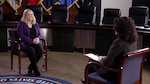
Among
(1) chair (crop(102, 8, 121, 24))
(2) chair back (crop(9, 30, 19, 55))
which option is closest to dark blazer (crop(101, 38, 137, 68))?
(2) chair back (crop(9, 30, 19, 55))

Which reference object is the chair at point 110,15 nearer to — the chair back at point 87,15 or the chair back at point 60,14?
the chair back at point 87,15

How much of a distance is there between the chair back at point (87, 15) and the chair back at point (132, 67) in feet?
11.3

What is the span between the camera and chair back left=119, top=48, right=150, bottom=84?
239 centimetres

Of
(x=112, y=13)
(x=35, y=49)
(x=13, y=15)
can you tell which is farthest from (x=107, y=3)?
(x=35, y=49)

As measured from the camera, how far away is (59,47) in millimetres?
5828

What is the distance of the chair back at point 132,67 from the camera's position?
2389mm

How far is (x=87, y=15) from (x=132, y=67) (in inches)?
145

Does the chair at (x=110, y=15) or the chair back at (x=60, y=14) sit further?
the chair back at (x=60, y=14)

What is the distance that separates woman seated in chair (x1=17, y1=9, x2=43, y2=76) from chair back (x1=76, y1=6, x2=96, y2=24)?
2.16 m

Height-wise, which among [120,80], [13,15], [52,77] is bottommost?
A: [52,77]

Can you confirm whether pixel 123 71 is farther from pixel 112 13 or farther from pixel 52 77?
pixel 112 13

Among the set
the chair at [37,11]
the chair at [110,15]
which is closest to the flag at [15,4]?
the chair at [37,11]

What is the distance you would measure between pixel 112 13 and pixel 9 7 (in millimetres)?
2976

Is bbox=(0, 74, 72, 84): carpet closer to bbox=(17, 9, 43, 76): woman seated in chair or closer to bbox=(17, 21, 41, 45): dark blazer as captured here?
bbox=(17, 9, 43, 76): woman seated in chair
